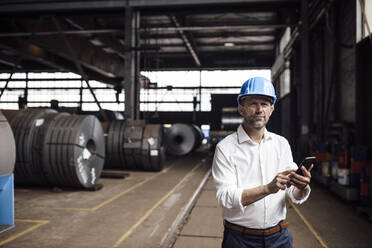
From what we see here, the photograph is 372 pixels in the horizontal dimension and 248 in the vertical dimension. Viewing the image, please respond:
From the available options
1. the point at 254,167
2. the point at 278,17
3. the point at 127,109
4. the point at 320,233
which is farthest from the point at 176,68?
the point at 254,167

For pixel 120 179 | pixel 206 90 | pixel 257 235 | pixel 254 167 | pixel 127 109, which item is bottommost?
pixel 120 179

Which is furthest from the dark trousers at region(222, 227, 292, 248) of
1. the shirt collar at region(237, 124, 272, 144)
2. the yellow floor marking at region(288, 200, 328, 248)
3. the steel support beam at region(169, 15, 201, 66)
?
the steel support beam at region(169, 15, 201, 66)

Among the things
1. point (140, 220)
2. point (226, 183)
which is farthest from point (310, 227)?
point (226, 183)

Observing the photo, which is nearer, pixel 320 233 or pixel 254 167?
pixel 254 167

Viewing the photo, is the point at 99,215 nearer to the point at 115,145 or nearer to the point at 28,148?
the point at 28,148

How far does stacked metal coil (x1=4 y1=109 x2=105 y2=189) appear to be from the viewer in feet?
21.2

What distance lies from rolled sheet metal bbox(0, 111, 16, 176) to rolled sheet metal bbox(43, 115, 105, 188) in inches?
84.3

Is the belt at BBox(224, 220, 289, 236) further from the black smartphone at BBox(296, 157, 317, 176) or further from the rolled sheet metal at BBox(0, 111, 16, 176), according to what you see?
the rolled sheet metal at BBox(0, 111, 16, 176)

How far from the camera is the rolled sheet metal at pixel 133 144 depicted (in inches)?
389

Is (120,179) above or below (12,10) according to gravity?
below

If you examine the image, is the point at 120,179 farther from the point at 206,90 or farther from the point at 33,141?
the point at 206,90

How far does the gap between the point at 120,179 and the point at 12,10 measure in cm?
796

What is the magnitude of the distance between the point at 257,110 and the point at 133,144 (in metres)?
8.35

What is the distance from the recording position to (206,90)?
25453 millimetres
